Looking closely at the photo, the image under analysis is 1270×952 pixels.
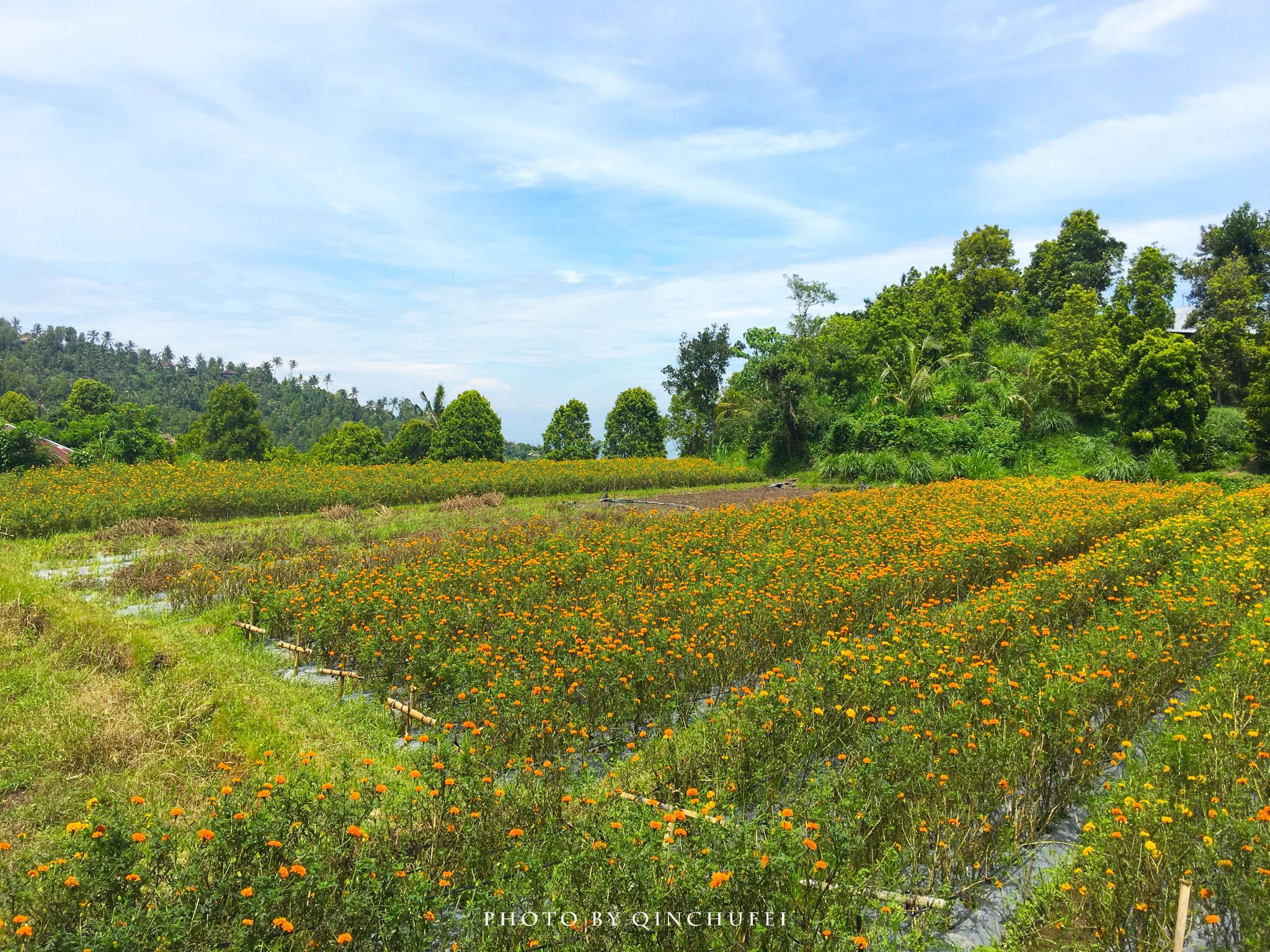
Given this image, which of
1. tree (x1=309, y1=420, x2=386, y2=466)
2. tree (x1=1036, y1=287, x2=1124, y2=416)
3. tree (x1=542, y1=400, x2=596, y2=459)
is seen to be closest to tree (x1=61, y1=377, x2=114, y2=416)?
tree (x1=309, y1=420, x2=386, y2=466)

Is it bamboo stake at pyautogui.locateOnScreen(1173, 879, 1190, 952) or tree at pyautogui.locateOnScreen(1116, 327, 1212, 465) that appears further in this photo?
tree at pyautogui.locateOnScreen(1116, 327, 1212, 465)

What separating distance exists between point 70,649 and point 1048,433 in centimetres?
2647

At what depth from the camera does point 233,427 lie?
35125mm

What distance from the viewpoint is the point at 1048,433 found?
2348cm

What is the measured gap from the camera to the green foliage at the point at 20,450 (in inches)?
776

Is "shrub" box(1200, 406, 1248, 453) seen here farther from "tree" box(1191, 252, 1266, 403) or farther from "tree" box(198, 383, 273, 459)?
"tree" box(198, 383, 273, 459)

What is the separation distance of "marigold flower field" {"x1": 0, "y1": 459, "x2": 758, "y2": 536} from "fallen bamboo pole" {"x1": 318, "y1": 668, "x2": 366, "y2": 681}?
35.2ft

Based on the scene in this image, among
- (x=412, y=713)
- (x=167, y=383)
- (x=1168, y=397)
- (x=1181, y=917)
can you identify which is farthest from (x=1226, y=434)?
(x=167, y=383)

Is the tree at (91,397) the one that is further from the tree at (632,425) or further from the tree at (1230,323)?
the tree at (1230,323)

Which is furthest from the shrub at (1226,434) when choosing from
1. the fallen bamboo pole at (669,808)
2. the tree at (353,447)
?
the tree at (353,447)

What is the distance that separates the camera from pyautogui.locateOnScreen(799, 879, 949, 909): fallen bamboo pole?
123 inches

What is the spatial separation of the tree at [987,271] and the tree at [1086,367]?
27.7 ft

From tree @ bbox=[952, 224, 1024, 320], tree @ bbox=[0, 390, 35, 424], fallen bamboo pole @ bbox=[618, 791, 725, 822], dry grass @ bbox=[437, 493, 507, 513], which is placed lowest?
fallen bamboo pole @ bbox=[618, 791, 725, 822]

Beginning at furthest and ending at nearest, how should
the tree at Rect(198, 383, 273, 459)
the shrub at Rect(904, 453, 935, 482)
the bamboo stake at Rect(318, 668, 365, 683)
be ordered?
the tree at Rect(198, 383, 273, 459) → the shrub at Rect(904, 453, 935, 482) → the bamboo stake at Rect(318, 668, 365, 683)
